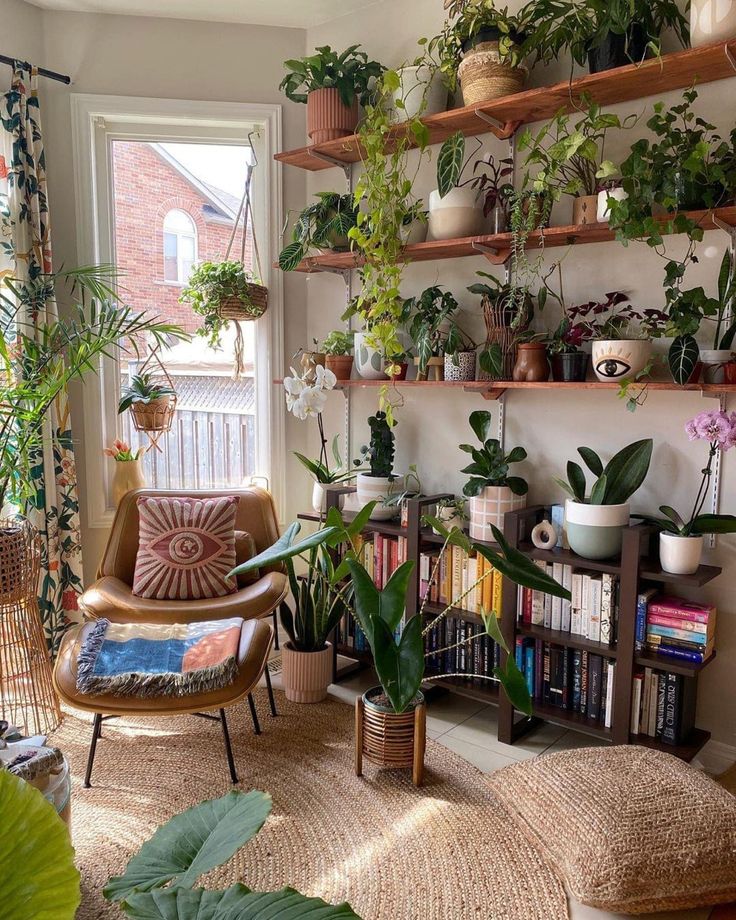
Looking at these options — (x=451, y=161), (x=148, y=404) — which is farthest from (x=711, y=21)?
(x=148, y=404)

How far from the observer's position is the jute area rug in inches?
74.2

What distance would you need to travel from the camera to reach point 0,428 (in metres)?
2.75

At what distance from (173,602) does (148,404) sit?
3.09 feet

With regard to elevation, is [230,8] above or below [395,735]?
above

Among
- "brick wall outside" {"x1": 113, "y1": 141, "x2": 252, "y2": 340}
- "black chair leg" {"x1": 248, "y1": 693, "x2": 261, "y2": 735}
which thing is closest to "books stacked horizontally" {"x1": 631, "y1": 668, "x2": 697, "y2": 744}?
"black chair leg" {"x1": 248, "y1": 693, "x2": 261, "y2": 735}

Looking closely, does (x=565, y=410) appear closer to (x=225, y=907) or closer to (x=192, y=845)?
(x=192, y=845)

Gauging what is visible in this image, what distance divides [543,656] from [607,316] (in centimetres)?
123

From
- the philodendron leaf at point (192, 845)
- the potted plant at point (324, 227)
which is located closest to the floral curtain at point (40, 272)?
the potted plant at point (324, 227)

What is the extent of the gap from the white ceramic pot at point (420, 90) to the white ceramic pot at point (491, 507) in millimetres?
1448

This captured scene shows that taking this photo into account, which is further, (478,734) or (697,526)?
(478,734)

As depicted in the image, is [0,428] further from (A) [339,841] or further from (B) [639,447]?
(B) [639,447]

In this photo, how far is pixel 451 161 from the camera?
271 centimetres

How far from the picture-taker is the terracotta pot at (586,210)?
2484 mm

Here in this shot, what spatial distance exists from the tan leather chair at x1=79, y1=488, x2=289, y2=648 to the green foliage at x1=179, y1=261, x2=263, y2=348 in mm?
818
